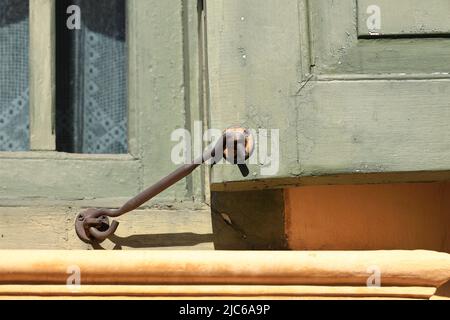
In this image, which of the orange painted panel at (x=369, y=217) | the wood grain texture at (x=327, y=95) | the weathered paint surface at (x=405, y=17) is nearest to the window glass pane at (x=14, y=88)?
the wood grain texture at (x=327, y=95)

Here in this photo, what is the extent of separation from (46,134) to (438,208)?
0.76 meters

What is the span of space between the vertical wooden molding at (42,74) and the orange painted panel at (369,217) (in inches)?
18.8

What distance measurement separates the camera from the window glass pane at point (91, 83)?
186 cm

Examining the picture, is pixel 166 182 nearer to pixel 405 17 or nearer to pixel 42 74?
pixel 42 74

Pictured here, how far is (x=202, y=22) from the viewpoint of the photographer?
184cm

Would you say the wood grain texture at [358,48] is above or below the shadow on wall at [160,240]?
above

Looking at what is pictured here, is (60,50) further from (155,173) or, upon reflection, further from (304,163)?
(304,163)

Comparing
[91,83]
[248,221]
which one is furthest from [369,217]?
[91,83]

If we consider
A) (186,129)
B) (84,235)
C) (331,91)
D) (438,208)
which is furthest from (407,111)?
(84,235)

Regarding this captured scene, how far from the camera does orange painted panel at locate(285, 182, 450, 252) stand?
1.76 metres

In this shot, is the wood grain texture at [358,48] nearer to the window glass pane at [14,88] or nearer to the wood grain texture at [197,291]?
the wood grain texture at [197,291]

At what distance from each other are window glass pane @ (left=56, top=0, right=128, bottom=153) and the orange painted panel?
39cm

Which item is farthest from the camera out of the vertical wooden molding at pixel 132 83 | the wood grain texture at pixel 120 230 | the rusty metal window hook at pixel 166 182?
the vertical wooden molding at pixel 132 83

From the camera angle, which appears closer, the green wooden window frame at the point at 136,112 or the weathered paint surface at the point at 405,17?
the weathered paint surface at the point at 405,17
